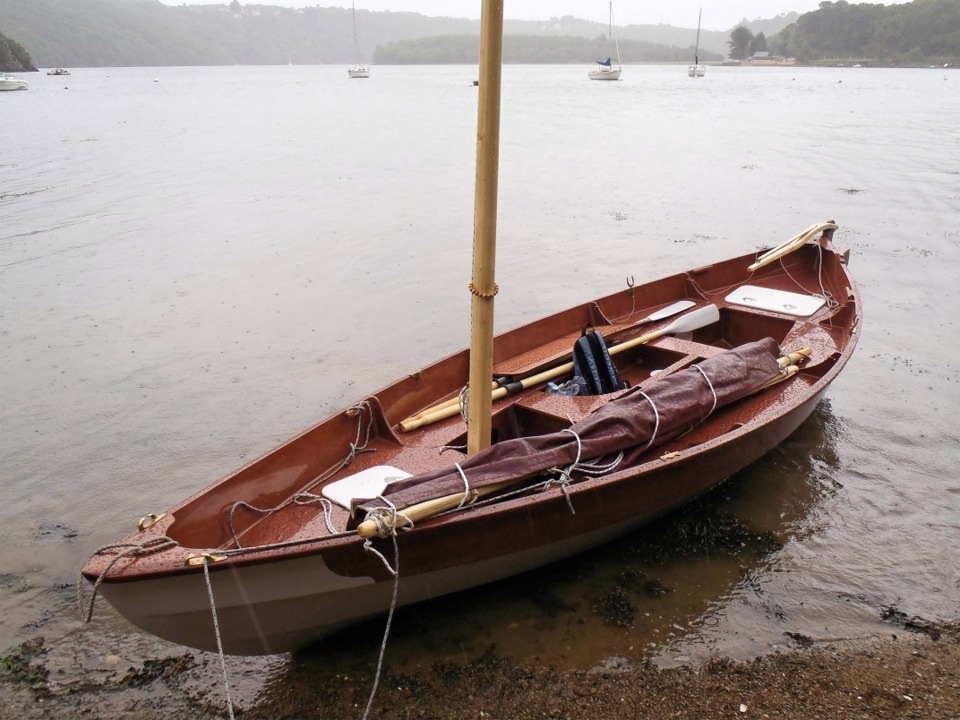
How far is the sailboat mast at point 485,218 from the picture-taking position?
4445 mm

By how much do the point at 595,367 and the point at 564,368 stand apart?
16.3 inches

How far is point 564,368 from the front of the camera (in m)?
7.31

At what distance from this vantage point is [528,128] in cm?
3856

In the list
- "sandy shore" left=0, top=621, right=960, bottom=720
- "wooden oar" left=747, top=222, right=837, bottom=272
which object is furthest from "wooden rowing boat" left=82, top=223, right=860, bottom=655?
"wooden oar" left=747, top=222, right=837, bottom=272

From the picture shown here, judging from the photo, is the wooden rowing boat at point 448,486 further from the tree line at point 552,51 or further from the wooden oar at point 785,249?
the tree line at point 552,51

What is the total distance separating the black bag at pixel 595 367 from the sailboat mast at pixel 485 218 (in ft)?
6.00

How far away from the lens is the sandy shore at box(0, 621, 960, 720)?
15.3 ft

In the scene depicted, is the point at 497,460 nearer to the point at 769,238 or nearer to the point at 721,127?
the point at 769,238

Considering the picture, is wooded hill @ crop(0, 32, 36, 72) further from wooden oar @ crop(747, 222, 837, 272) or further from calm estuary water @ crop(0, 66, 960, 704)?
wooden oar @ crop(747, 222, 837, 272)

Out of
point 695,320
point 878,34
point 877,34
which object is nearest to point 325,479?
point 695,320

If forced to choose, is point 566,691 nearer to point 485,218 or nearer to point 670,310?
point 485,218

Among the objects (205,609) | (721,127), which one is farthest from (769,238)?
(721,127)

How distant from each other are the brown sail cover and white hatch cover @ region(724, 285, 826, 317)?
6.37 feet

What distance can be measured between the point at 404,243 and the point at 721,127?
27518 mm
